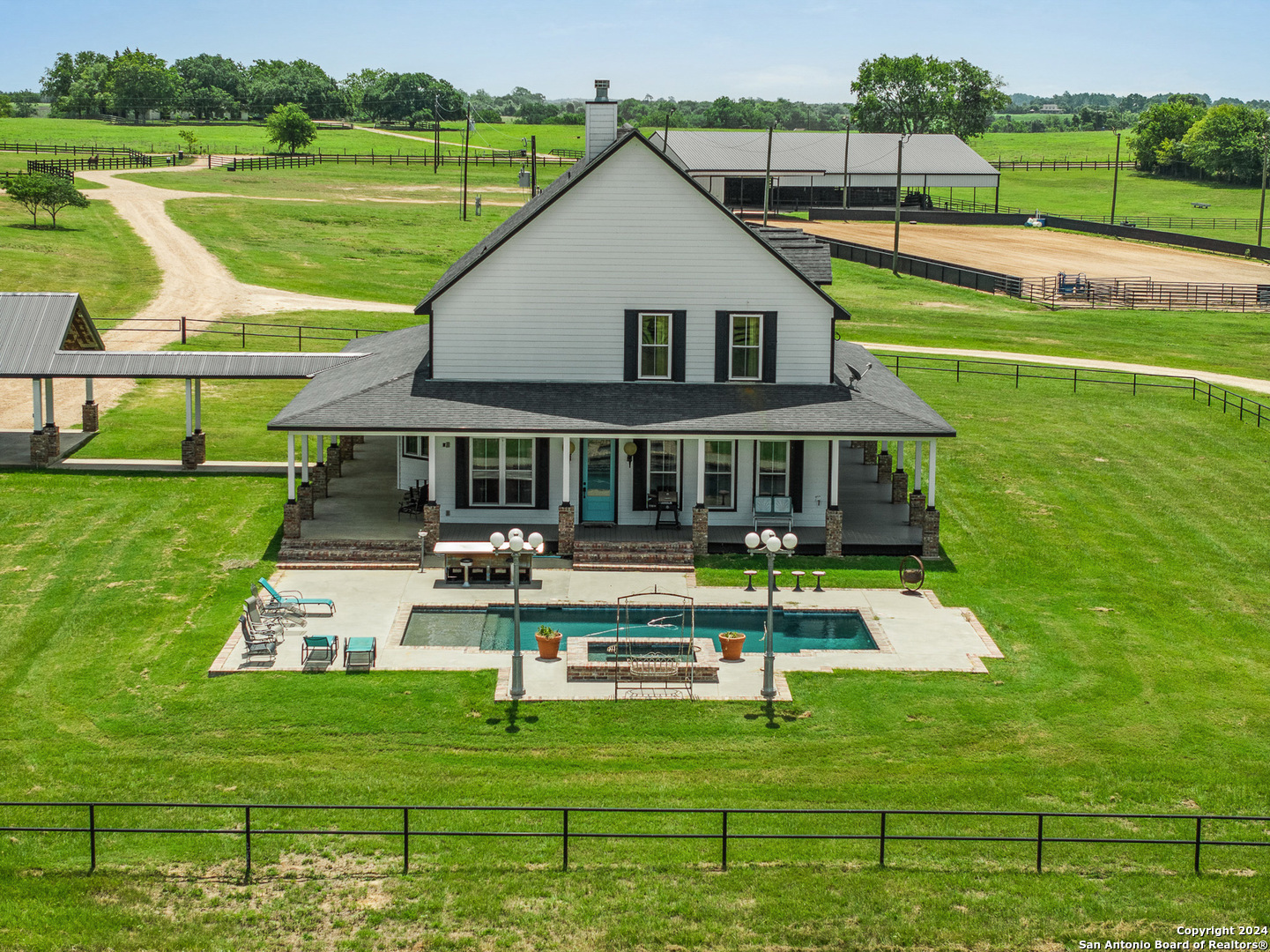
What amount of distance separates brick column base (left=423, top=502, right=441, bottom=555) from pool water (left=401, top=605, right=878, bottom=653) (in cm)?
341

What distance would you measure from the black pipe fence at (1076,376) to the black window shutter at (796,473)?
826 inches

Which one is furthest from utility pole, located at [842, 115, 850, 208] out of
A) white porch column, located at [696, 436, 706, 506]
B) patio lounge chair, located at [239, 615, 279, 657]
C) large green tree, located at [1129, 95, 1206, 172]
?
patio lounge chair, located at [239, 615, 279, 657]

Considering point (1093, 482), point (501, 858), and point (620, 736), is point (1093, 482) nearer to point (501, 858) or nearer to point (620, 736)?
point (620, 736)

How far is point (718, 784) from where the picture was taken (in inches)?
831

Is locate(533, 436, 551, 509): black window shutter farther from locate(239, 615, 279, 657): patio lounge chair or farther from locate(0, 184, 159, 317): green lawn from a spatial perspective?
locate(0, 184, 159, 317): green lawn

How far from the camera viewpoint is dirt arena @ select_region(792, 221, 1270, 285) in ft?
282

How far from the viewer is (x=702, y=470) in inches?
1300

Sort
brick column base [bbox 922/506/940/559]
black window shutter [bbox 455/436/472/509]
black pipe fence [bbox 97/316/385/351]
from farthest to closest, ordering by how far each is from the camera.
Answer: black pipe fence [bbox 97/316/385/351] < black window shutter [bbox 455/436/472/509] < brick column base [bbox 922/506/940/559]

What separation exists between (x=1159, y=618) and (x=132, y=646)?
2146 cm

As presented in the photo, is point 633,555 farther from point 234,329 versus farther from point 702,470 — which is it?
point 234,329

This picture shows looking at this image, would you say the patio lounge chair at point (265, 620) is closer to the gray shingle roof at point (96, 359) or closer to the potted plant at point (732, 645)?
the potted plant at point (732, 645)

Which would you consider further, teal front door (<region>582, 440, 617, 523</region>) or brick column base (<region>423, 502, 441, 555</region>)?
teal front door (<region>582, 440, 617, 523</region>)

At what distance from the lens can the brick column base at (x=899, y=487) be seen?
122ft

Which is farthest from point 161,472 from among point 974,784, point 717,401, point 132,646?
point 974,784
